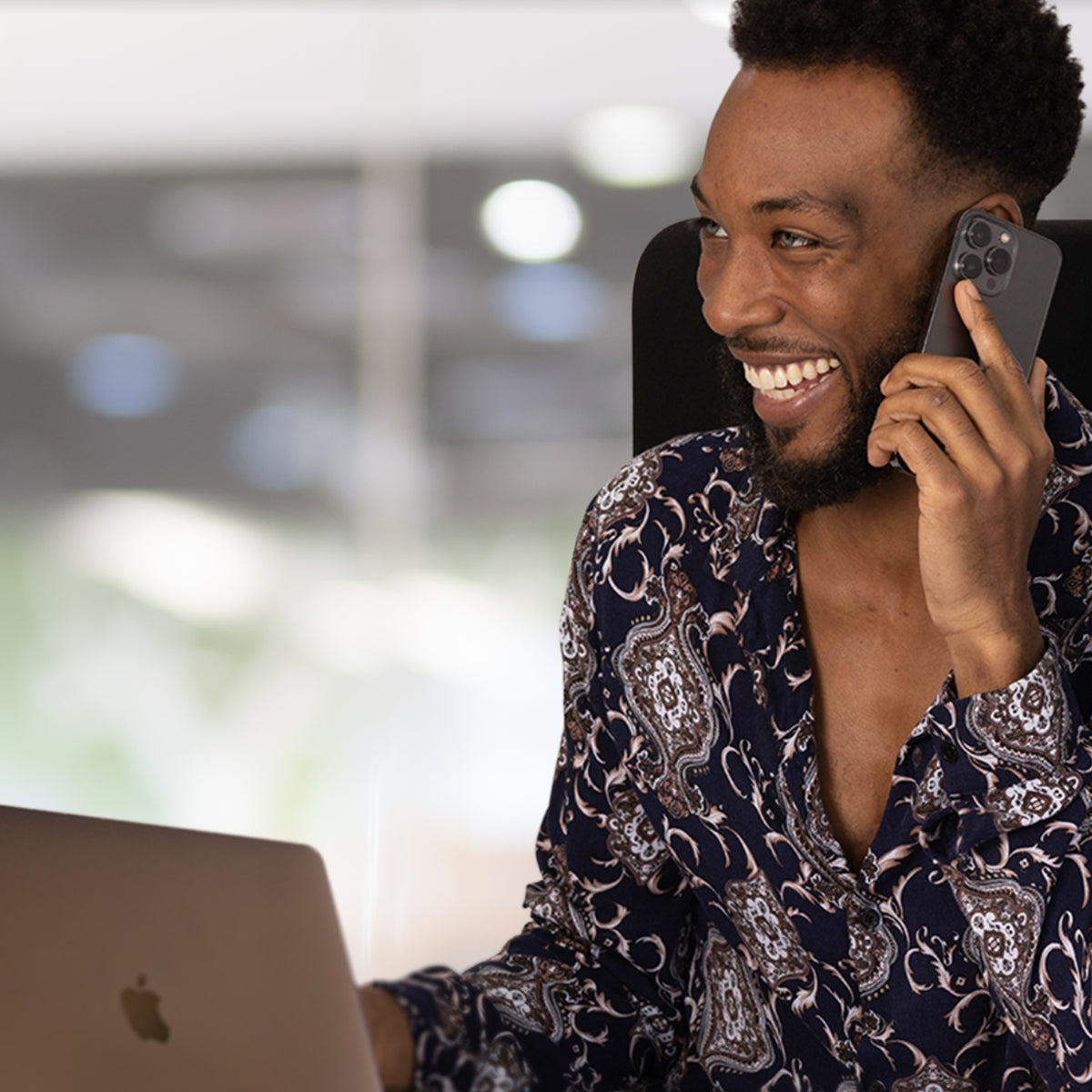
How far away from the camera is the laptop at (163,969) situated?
567mm

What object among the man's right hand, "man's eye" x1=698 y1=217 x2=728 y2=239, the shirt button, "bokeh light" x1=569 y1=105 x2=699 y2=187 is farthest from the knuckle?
"bokeh light" x1=569 y1=105 x2=699 y2=187

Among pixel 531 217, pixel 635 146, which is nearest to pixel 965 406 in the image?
pixel 635 146

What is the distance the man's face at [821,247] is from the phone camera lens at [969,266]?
35 mm

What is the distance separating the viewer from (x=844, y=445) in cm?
105

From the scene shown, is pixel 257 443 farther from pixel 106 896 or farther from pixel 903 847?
pixel 106 896

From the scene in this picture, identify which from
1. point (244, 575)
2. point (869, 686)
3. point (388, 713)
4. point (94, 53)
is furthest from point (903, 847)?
point (94, 53)

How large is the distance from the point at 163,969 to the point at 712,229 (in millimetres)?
712

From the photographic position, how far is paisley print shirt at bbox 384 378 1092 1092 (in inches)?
36.0

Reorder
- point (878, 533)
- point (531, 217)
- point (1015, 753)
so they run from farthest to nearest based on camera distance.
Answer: point (531, 217)
point (878, 533)
point (1015, 753)

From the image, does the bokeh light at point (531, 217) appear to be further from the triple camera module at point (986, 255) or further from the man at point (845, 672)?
the triple camera module at point (986, 255)

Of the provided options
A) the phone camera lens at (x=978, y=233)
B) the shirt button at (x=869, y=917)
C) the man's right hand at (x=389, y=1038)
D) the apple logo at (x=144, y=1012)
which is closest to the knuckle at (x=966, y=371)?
the phone camera lens at (x=978, y=233)

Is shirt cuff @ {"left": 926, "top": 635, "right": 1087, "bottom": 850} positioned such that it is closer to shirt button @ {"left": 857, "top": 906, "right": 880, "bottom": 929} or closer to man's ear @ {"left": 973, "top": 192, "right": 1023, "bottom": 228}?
shirt button @ {"left": 857, "top": 906, "right": 880, "bottom": 929}

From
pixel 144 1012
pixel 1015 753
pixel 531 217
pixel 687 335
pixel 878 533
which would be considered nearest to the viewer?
pixel 144 1012

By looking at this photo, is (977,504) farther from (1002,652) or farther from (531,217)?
(531,217)
